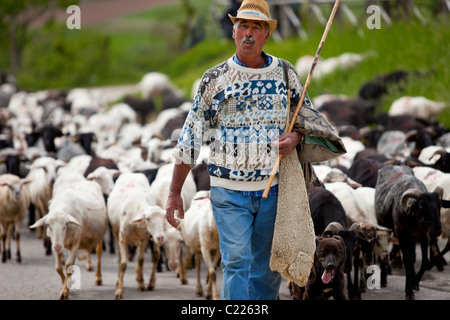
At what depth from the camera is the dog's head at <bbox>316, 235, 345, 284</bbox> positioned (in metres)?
7.18

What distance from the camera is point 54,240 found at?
352 inches

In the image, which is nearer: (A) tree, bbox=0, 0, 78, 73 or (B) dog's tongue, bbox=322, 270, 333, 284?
(B) dog's tongue, bbox=322, 270, 333, 284

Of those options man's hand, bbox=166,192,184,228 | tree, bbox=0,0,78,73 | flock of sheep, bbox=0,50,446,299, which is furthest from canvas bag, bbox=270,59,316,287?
tree, bbox=0,0,78,73

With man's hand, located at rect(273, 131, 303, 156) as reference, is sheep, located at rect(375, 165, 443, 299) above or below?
below

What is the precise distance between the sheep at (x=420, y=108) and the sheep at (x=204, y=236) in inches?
366

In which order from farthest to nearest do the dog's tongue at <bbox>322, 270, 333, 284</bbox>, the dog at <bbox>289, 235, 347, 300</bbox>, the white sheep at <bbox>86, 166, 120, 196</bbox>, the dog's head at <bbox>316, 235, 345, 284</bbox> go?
the white sheep at <bbox>86, 166, 120, 196</bbox>, the dog at <bbox>289, 235, 347, 300</bbox>, the dog's head at <bbox>316, 235, 345, 284</bbox>, the dog's tongue at <bbox>322, 270, 333, 284</bbox>

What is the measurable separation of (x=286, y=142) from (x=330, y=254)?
91.3 inches

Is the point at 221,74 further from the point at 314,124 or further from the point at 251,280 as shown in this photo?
the point at 251,280

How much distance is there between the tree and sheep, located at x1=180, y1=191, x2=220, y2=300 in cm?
3194

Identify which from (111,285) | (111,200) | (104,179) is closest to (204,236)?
(111,285)

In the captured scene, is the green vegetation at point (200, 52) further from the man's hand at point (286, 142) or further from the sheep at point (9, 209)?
the man's hand at point (286, 142)

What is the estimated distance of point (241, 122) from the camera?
538 centimetres

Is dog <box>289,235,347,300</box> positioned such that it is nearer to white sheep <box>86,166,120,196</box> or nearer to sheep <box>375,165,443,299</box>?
sheep <box>375,165,443,299</box>

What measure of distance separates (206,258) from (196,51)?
3034cm
